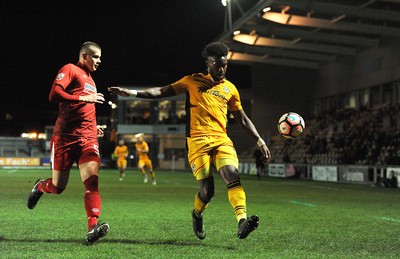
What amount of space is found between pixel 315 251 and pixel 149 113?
67547 mm

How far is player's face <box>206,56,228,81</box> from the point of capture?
7469 mm

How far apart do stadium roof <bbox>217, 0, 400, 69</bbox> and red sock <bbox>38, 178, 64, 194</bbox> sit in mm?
25495

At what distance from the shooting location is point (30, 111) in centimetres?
9244

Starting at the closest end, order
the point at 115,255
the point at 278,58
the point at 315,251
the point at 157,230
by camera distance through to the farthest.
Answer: the point at 115,255, the point at 315,251, the point at 157,230, the point at 278,58

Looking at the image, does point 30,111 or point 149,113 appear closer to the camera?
point 149,113

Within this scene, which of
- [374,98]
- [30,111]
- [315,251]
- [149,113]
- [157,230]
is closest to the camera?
[315,251]

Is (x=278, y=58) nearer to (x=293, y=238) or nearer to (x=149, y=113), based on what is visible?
(x=149, y=113)

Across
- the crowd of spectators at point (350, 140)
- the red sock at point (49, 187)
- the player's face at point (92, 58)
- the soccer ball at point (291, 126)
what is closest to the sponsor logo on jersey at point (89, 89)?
the player's face at point (92, 58)

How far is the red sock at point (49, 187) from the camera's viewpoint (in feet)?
26.1

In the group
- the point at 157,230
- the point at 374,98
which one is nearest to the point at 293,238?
the point at 157,230

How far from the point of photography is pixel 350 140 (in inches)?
1368

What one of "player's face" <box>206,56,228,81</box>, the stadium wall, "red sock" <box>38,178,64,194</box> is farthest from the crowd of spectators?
"red sock" <box>38,178,64,194</box>

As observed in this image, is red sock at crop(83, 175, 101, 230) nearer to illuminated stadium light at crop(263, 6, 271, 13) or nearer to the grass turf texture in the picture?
the grass turf texture

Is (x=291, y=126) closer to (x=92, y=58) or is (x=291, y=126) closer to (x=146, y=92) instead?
(x=146, y=92)
